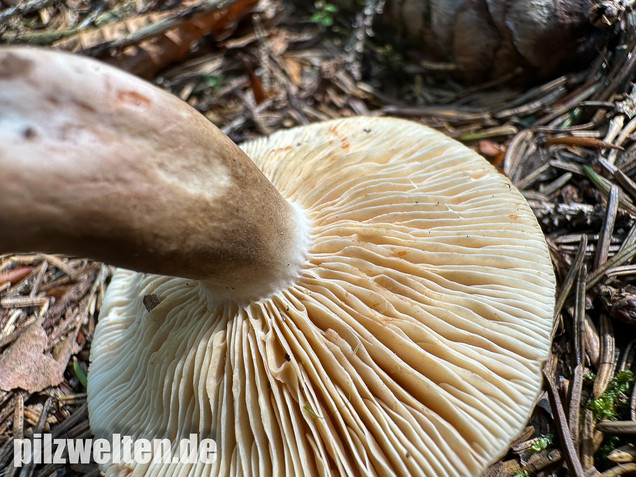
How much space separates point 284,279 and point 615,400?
138 centimetres

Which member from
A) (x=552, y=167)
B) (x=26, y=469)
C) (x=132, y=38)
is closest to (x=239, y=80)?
(x=132, y=38)

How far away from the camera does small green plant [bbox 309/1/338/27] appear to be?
3.65 m

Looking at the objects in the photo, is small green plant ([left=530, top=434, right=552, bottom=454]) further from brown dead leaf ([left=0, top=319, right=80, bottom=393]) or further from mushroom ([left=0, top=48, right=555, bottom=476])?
brown dead leaf ([left=0, top=319, right=80, bottom=393])

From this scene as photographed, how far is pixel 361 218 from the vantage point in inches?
74.0

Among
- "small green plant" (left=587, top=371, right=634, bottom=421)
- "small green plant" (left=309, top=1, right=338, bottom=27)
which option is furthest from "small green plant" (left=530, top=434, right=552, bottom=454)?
"small green plant" (left=309, top=1, right=338, bottom=27)

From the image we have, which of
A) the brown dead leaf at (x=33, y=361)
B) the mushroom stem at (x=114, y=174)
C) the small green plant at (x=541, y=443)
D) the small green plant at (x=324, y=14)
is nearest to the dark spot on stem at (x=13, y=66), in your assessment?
the mushroom stem at (x=114, y=174)

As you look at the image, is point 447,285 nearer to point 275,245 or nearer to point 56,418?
point 275,245

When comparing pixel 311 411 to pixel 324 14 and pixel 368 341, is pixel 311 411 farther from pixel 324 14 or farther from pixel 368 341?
pixel 324 14

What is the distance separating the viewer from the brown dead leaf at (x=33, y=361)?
7.06 feet

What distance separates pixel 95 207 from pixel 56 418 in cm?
151

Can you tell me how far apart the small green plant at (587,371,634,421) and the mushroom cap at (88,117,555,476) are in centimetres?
48

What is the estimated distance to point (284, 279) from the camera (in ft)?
5.78

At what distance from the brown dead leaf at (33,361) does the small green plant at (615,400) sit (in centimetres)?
242

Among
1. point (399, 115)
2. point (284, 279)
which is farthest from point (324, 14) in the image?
point (284, 279)
